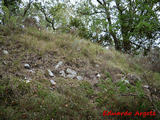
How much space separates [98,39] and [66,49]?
580cm

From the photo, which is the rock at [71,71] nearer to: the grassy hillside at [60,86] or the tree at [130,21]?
the grassy hillside at [60,86]

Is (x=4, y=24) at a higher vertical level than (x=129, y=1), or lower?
lower

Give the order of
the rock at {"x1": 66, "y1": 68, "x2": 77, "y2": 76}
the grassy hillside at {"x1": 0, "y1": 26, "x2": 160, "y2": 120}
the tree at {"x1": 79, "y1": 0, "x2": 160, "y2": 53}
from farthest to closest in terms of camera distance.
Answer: the tree at {"x1": 79, "y1": 0, "x2": 160, "y2": 53}
the rock at {"x1": 66, "y1": 68, "x2": 77, "y2": 76}
the grassy hillside at {"x1": 0, "y1": 26, "x2": 160, "y2": 120}

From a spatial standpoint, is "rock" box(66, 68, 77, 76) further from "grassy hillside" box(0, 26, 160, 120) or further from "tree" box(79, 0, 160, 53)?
"tree" box(79, 0, 160, 53)

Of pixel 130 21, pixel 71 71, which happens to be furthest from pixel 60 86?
pixel 130 21

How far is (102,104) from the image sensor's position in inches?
111

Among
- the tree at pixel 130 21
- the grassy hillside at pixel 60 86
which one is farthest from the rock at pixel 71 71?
the tree at pixel 130 21

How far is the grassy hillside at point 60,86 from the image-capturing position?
232 cm

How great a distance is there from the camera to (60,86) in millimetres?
3156

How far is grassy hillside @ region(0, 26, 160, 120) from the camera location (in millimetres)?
2320

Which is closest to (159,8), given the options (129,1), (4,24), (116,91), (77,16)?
(129,1)

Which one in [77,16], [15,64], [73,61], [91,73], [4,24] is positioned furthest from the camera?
[77,16]

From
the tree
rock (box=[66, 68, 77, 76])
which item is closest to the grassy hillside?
rock (box=[66, 68, 77, 76])

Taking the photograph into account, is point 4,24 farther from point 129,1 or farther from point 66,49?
point 129,1
